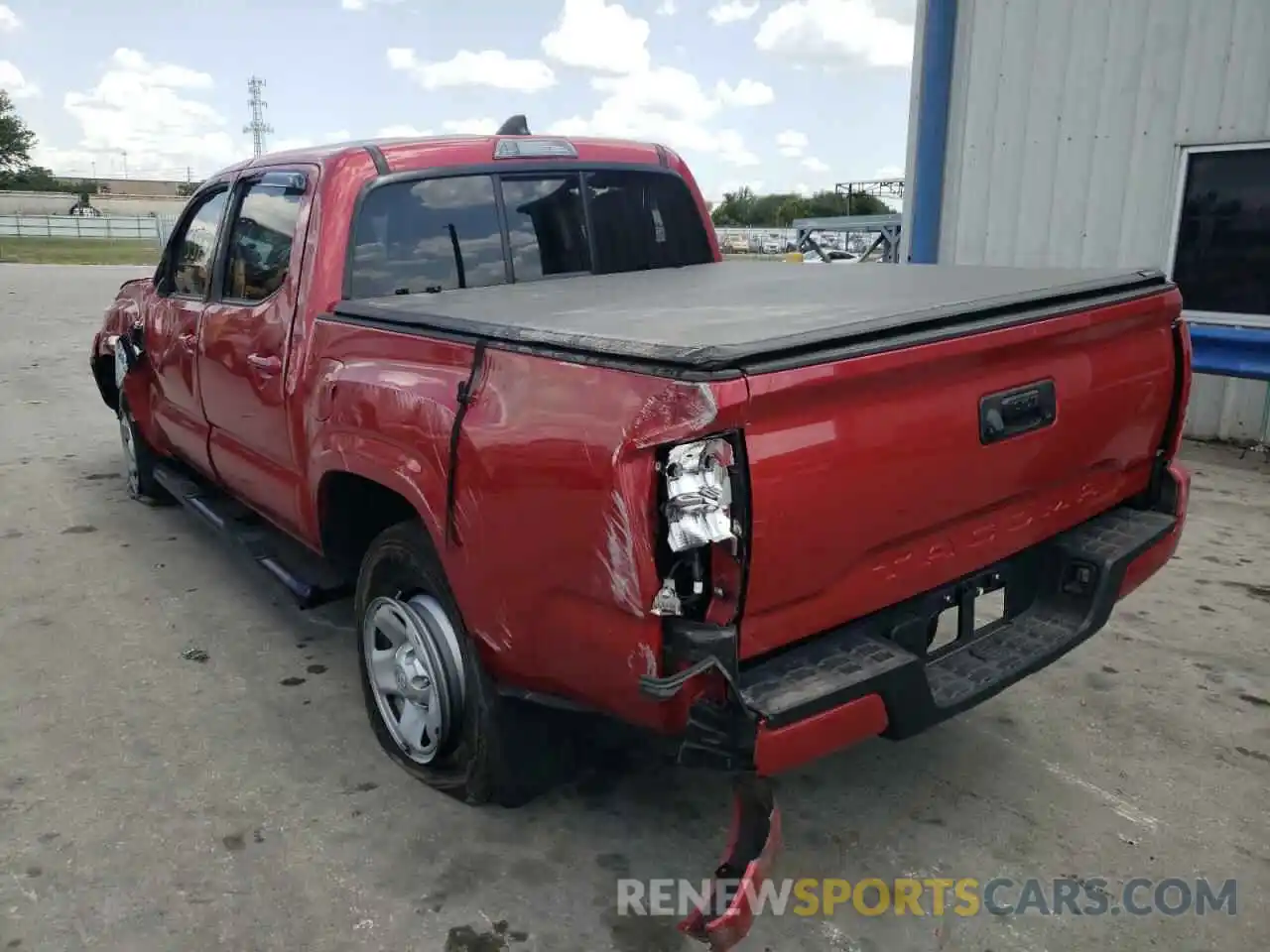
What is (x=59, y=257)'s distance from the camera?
37.8 metres

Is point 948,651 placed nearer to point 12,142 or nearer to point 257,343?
point 257,343

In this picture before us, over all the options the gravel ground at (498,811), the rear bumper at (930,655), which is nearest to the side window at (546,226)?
the gravel ground at (498,811)

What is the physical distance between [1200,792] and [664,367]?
2.30 meters

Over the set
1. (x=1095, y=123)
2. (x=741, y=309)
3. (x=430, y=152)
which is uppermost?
(x=1095, y=123)

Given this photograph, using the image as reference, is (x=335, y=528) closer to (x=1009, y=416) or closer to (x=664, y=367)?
(x=664, y=367)

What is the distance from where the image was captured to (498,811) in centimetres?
295

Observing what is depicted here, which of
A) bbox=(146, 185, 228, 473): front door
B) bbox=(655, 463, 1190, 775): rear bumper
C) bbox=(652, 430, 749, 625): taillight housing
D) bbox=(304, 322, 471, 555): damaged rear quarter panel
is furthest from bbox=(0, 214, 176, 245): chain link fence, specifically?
bbox=(652, 430, 749, 625): taillight housing

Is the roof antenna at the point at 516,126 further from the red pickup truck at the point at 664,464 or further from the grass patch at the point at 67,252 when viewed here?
the grass patch at the point at 67,252

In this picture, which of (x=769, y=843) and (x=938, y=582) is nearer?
(x=769, y=843)

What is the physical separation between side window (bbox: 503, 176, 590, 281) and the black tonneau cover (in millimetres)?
178

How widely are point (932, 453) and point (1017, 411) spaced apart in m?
0.35

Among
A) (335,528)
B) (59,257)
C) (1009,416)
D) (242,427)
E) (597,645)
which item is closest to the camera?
(597,645)

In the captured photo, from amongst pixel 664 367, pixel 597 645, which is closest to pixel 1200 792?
pixel 597 645

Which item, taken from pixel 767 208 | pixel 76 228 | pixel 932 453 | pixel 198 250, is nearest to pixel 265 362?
pixel 198 250
